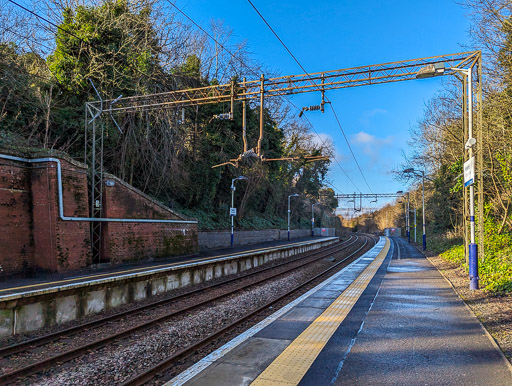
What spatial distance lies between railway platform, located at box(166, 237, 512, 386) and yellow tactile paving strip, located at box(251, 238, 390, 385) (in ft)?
0.04

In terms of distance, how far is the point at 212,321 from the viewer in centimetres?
905

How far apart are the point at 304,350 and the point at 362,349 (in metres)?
0.98

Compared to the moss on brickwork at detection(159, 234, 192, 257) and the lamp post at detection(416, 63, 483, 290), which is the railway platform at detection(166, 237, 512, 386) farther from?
the moss on brickwork at detection(159, 234, 192, 257)

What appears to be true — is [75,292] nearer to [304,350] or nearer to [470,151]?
[304,350]

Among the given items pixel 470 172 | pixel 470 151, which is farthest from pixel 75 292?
pixel 470 151

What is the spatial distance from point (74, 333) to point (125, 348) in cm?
200

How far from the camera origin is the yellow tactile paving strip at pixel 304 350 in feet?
15.9

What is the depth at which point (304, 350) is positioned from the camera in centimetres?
592

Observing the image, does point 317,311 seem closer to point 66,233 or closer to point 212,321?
point 212,321

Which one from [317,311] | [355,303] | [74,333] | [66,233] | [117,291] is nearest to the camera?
[74,333]

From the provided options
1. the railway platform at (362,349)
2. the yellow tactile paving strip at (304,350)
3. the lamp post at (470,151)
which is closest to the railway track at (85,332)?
the railway platform at (362,349)

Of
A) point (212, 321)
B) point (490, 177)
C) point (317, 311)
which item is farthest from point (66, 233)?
point (490, 177)

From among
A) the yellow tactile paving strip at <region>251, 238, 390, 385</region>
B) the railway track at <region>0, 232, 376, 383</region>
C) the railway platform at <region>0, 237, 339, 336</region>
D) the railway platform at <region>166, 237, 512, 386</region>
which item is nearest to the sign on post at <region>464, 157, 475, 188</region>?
the railway platform at <region>166, 237, 512, 386</region>

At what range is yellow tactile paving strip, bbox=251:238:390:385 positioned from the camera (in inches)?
191
